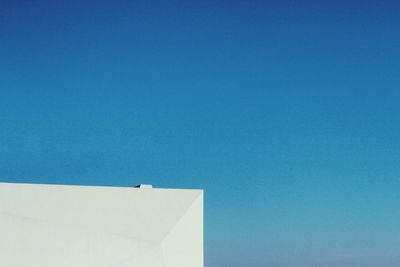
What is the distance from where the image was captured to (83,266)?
14047 millimetres

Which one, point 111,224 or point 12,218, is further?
point 111,224

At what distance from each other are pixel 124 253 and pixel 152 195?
6.70ft

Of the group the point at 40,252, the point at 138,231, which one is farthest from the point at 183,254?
the point at 40,252

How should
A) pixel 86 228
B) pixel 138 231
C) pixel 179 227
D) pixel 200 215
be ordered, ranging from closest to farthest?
pixel 86 228 → pixel 138 231 → pixel 179 227 → pixel 200 215

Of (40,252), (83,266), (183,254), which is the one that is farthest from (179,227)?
(40,252)

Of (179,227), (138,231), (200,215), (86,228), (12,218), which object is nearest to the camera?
(12,218)

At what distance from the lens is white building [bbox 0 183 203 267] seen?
1334 cm

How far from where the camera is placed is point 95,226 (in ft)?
47.8

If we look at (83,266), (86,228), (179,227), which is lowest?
(83,266)

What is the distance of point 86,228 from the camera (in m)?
14.4

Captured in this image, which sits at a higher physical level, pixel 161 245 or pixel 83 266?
pixel 161 245

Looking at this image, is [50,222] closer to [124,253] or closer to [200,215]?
[124,253]

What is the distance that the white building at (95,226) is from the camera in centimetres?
1334

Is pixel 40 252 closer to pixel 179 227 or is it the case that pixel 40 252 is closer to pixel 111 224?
pixel 111 224
